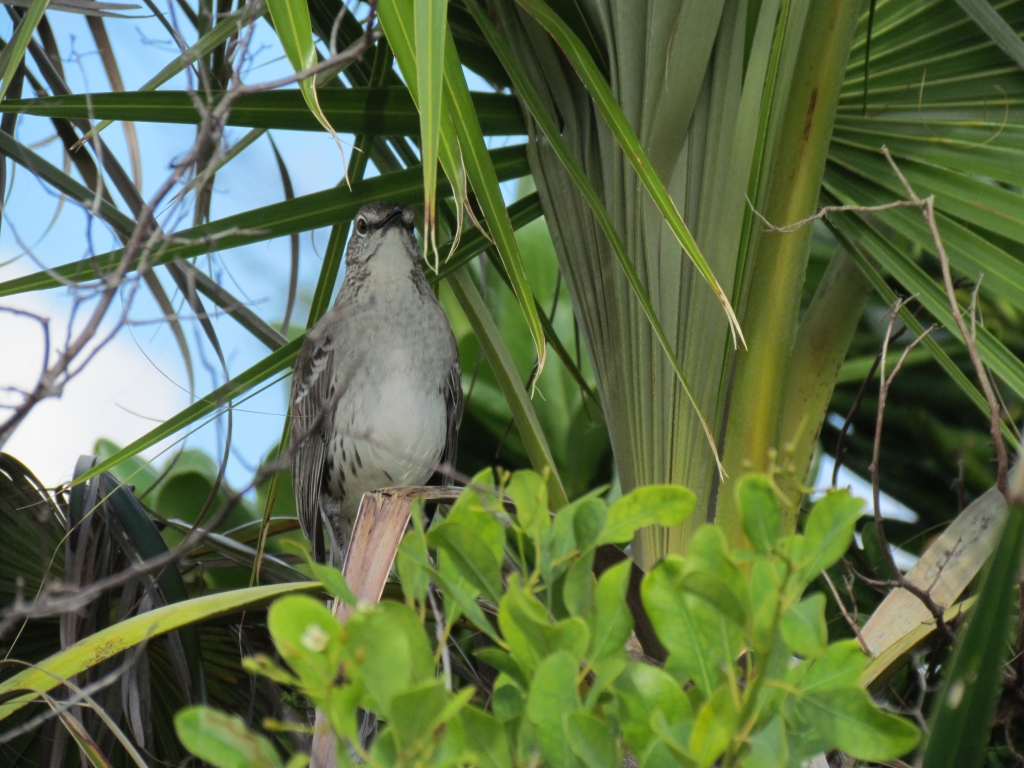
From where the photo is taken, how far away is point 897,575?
60.9 inches

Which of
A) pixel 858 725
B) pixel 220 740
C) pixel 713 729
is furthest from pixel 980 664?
pixel 220 740

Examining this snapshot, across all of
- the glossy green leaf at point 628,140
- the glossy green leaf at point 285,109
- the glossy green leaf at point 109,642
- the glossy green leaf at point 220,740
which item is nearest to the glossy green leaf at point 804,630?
the glossy green leaf at point 220,740

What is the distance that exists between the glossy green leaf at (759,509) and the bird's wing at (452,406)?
204 centimetres

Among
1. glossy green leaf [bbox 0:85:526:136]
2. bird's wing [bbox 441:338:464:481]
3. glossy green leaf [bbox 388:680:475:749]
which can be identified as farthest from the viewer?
bird's wing [bbox 441:338:464:481]

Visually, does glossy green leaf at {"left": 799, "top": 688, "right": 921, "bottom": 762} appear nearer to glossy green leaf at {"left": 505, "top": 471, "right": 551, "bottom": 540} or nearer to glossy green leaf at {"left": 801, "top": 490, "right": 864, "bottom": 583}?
glossy green leaf at {"left": 801, "top": 490, "right": 864, "bottom": 583}

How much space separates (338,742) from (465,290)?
1.50m

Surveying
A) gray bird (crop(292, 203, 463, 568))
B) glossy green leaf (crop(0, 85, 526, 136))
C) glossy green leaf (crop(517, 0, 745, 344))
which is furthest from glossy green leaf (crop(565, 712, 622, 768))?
gray bird (crop(292, 203, 463, 568))

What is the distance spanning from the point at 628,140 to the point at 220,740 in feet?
3.38

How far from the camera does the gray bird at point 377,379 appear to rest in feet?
8.63

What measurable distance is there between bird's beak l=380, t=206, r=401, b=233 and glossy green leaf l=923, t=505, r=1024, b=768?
2.13 metres

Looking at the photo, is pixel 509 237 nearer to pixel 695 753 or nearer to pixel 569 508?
pixel 569 508

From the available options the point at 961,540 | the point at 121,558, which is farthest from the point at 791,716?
the point at 121,558

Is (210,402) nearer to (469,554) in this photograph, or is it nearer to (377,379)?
(377,379)

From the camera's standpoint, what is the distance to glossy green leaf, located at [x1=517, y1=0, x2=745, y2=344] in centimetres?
137
